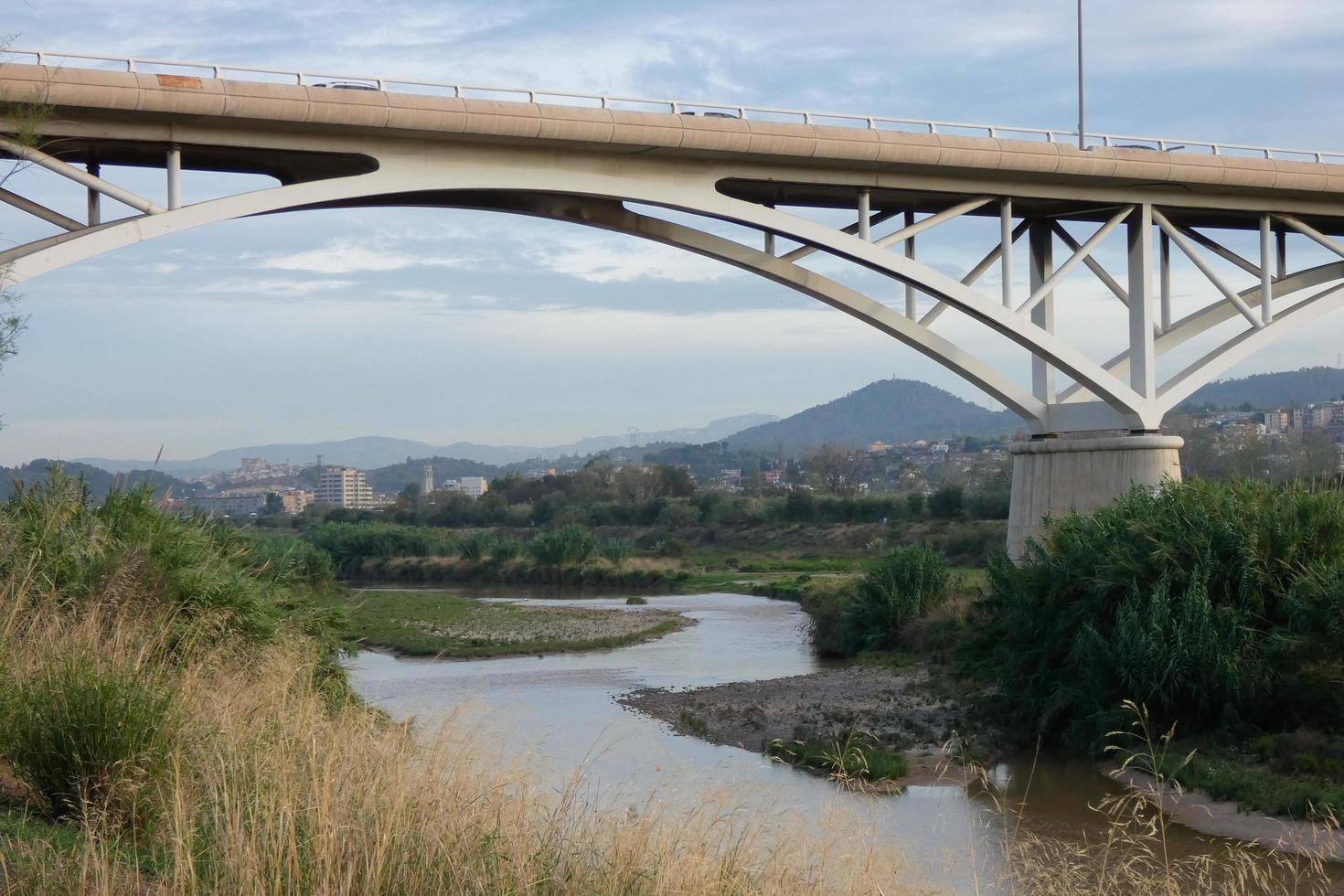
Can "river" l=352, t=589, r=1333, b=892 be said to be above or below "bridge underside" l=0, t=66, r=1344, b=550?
→ below

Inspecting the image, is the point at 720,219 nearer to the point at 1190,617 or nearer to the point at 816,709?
the point at 816,709

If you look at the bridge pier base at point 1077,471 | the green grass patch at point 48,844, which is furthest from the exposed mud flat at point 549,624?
the green grass patch at point 48,844

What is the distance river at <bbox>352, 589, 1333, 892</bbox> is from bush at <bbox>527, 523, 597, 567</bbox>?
49.1ft

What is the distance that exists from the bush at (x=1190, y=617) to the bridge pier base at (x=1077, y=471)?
4817 mm

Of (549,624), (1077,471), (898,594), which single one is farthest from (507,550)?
(1077,471)

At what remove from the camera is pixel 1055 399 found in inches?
870

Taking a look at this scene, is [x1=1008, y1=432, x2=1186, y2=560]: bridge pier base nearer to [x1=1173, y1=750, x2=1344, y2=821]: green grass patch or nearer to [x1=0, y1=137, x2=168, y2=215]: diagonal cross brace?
[x1=1173, y1=750, x2=1344, y2=821]: green grass patch

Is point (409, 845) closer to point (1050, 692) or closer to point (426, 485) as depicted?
point (1050, 692)

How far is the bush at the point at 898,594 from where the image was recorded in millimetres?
23719

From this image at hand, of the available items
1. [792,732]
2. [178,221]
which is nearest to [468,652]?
[792,732]

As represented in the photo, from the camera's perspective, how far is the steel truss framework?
49.8 feet

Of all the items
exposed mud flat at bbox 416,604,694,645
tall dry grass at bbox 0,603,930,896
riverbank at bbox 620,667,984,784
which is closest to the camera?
tall dry grass at bbox 0,603,930,896

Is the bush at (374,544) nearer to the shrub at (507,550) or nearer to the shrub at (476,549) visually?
the shrub at (476,549)

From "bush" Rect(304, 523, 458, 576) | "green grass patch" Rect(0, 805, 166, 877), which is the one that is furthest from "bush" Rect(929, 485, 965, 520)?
"green grass patch" Rect(0, 805, 166, 877)
